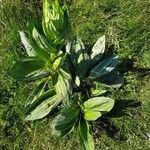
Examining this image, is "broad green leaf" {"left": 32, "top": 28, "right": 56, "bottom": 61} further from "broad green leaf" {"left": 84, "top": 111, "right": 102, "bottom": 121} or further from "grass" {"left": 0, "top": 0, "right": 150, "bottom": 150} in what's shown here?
"broad green leaf" {"left": 84, "top": 111, "right": 102, "bottom": 121}

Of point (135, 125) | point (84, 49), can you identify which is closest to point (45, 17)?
point (84, 49)

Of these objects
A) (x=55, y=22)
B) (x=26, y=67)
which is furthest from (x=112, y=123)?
(x=55, y=22)

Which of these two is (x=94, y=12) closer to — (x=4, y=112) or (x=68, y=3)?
(x=68, y=3)

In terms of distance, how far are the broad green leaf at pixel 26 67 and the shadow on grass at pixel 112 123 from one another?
0.72 meters

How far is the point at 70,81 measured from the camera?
3.77 m

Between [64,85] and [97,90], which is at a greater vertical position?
[64,85]

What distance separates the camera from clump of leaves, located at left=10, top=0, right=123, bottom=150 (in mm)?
3656

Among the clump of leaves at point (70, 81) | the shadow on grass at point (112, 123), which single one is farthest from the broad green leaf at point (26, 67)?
the shadow on grass at point (112, 123)

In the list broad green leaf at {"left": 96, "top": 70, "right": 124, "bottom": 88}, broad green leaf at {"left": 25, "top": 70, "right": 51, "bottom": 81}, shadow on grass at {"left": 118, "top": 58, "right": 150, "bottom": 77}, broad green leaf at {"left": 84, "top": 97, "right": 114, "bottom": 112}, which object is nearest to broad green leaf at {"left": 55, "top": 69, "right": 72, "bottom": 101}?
broad green leaf at {"left": 25, "top": 70, "right": 51, "bottom": 81}

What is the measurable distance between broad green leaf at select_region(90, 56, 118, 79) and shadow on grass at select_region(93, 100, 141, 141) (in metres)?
0.34

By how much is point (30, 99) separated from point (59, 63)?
489 mm

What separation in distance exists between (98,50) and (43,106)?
2.15 ft

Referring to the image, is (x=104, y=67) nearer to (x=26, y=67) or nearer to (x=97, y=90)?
(x=97, y=90)

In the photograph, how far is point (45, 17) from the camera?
3.33 meters
